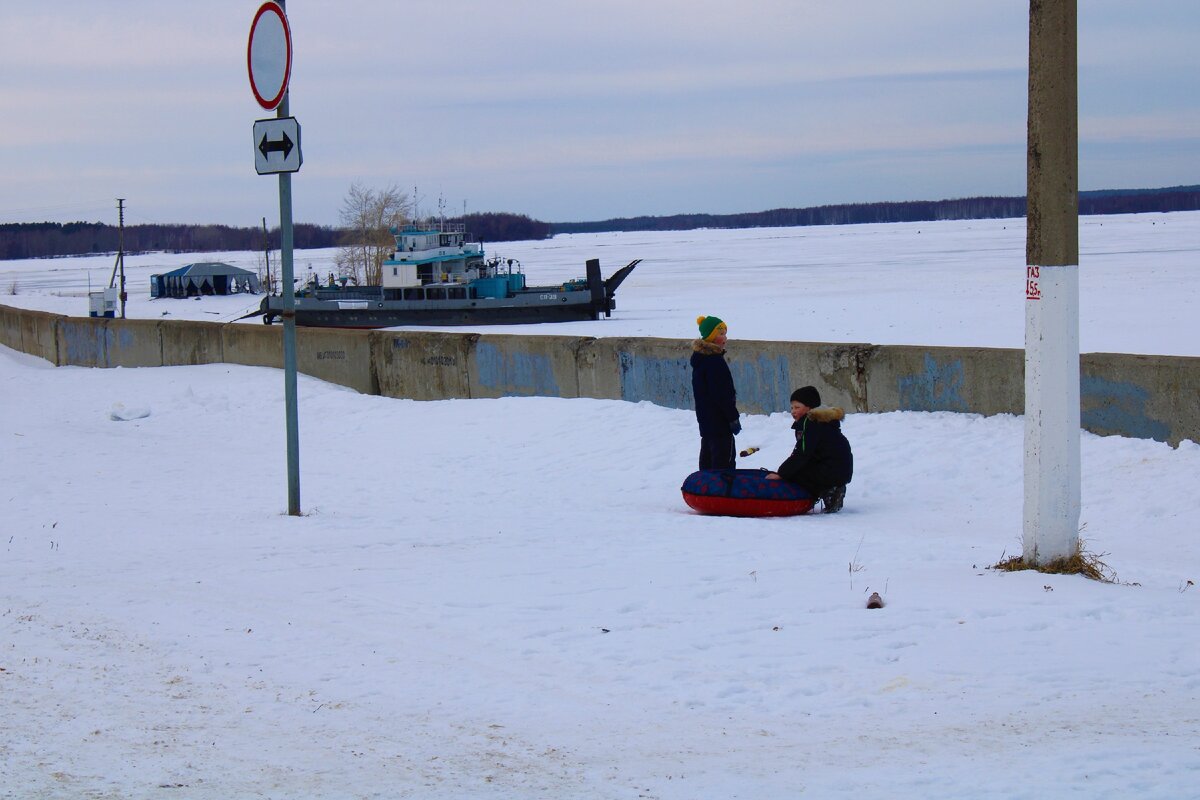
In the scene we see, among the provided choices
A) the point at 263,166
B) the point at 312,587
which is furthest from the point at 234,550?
the point at 263,166

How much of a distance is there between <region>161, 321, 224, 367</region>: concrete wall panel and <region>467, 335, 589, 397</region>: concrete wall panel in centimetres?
569

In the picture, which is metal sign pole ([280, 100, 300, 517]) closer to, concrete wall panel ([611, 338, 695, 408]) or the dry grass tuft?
the dry grass tuft

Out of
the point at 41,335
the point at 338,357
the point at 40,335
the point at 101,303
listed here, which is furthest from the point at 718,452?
the point at 101,303

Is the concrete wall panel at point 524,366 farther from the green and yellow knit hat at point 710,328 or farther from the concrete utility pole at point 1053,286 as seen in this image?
the concrete utility pole at point 1053,286

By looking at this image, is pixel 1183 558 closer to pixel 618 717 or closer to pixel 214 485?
pixel 618 717

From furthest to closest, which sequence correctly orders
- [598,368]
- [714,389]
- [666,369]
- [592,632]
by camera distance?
[598,368] < [666,369] < [714,389] < [592,632]

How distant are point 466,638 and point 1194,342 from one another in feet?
67.7

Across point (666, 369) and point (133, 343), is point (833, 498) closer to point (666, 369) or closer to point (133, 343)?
point (666, 369)

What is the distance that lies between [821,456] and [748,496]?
1.97ft

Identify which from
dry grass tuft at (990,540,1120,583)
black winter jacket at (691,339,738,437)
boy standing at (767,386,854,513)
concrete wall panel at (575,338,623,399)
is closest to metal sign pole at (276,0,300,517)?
black winter jacket at (691,339,738,437)

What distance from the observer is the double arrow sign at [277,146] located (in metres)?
8.59

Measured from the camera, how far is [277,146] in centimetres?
866

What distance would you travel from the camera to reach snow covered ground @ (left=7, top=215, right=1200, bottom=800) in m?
4.18

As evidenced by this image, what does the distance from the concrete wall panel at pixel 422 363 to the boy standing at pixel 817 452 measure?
7813 mm
